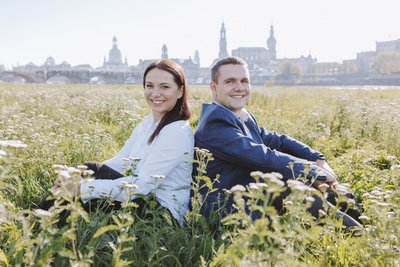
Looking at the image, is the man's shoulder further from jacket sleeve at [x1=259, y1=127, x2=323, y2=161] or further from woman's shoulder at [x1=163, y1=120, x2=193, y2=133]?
jacket sleeve at [x1=259, y1=127, x2=323, y2=161]

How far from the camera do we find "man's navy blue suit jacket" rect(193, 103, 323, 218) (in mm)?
3070

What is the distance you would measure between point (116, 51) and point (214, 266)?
168m

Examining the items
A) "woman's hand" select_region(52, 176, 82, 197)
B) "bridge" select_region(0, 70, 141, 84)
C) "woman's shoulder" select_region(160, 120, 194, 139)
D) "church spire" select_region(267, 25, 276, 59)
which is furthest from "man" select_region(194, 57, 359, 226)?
"church spire" select_region(267, 25, 276, 59)

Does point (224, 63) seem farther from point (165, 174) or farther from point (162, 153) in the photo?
point (165, 174)

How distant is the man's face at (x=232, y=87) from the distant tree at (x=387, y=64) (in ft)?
318

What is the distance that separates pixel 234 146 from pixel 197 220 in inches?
25.0

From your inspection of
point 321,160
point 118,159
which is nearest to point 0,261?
point 118,159

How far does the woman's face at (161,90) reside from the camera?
10.9 ft

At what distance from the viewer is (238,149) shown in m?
3.06

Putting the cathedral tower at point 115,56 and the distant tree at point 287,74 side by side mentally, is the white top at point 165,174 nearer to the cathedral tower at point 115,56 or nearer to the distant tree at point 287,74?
the distant tree at point 287,74

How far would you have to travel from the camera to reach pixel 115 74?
98500 mm

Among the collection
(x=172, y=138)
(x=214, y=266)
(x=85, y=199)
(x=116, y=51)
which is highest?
(x=116, y=51)

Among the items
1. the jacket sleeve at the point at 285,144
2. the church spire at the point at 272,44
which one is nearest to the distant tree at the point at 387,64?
the church spire at the point at 272,44

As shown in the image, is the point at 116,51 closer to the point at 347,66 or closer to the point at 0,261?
the point at 347,66
